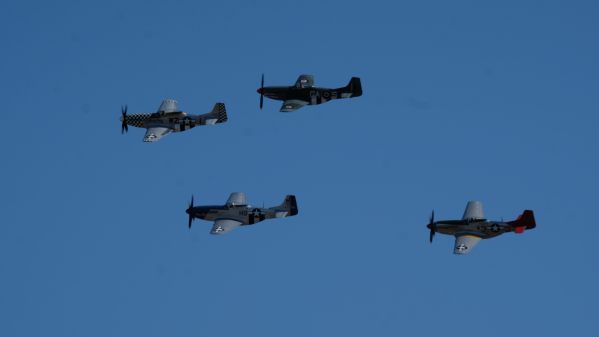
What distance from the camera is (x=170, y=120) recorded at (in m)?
144

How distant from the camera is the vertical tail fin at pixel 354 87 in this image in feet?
489

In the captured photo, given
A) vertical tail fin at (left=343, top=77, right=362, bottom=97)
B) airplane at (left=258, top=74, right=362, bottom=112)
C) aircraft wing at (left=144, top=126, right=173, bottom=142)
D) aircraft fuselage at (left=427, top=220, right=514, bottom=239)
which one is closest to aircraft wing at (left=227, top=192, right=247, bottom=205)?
aircraft wing at (left=144, top=126, right=173, bottom=142)

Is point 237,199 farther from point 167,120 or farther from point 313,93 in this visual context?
point 313,93

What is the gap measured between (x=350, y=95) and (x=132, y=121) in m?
28.7

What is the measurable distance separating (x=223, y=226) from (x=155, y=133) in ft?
52.8

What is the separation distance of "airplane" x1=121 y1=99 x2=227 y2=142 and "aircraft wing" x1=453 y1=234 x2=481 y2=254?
35509mm

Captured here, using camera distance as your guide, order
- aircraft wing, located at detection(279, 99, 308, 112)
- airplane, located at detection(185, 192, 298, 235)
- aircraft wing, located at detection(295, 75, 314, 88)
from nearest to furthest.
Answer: airplane, located at detection(185, 192, 298, 235) < aircraft wing, located at detection(279, 99, 308, 112) < aircraft wing, located at detection(295, 75, 314, 88)

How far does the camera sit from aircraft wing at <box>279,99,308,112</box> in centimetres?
14638

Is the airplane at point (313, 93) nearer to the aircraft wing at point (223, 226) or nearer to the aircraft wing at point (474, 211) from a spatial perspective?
the aircraft wing at point (223, 226)

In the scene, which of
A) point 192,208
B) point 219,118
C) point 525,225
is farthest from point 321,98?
point 525,225

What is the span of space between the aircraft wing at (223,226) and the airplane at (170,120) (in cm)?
1476

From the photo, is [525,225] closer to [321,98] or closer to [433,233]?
[433,233]

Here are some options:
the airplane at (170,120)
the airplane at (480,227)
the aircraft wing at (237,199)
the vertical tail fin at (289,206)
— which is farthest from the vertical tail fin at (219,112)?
the airplane at (480,227)

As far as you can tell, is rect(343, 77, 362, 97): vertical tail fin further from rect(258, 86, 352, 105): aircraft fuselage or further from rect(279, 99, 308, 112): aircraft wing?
rect(279, 99, 308, 112): aircraft wing
